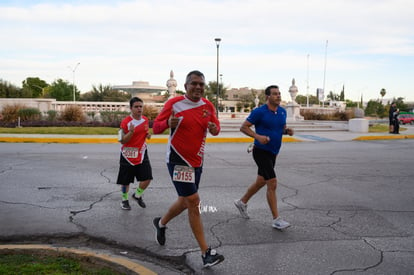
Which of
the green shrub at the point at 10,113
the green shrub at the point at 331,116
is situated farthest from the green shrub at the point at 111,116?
the green shrub at the point at 331,116

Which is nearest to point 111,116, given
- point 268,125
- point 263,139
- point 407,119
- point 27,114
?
point 27,114

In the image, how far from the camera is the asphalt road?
13.8ft

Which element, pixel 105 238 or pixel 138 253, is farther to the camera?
pixel 105 238

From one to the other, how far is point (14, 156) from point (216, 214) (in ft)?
27.3

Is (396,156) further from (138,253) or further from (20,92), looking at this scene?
(20,92)

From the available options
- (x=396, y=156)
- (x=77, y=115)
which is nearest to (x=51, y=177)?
(x=396, y=156)

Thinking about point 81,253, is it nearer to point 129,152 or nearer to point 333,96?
point 129,152

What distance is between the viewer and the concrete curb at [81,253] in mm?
3804

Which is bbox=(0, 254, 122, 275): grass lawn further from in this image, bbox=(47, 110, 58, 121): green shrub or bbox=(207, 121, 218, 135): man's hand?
bbox=(47, 110, 58, 121): green shrub

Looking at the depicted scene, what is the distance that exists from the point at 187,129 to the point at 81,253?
1682 mm

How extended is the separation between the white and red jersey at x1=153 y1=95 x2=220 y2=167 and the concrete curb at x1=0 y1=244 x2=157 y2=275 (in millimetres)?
1109

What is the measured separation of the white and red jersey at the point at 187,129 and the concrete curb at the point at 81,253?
1109 millimetres

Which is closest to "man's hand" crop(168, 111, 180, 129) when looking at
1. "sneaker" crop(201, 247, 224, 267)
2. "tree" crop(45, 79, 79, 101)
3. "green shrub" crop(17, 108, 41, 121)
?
"sneaker" crop(201, 247, 224, 267)

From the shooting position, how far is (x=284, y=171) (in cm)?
978
